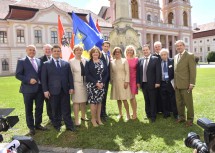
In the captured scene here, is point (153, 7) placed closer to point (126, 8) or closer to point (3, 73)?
Result: point (3, 73)

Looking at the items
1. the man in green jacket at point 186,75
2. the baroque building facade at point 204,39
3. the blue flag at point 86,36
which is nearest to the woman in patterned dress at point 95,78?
the man in green jacket at point 186,75

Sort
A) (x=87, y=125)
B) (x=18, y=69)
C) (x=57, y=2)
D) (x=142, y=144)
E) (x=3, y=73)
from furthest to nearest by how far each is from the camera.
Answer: (x=57, y=2), (x=3, y=73), (x=87, y=125), (x=18, y=69), (x=142, y=144)

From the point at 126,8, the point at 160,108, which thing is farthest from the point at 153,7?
the point at 160,108

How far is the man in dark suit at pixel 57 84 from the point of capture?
220 inches

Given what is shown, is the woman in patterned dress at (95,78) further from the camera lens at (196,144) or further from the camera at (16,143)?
the camera at (16,143)

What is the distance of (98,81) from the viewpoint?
5926mm

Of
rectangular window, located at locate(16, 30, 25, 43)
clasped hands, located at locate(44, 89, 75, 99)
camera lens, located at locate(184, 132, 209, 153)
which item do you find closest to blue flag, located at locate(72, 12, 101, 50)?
clasped hands, located at locate(44, 89, 75, 99)

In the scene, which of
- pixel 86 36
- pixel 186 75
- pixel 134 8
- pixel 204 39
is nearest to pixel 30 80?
pixel 186 75

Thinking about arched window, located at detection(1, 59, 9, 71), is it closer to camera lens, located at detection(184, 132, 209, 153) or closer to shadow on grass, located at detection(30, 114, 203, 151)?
shadow on grass, located at detection(30, 114, 203, 151)

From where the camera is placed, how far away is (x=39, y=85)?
587cm

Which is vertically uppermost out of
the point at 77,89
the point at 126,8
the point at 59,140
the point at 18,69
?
the point at 126,8

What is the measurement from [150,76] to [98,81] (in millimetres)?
1439

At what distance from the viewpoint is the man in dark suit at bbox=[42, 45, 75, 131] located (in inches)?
220

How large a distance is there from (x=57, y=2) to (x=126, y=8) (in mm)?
31106
